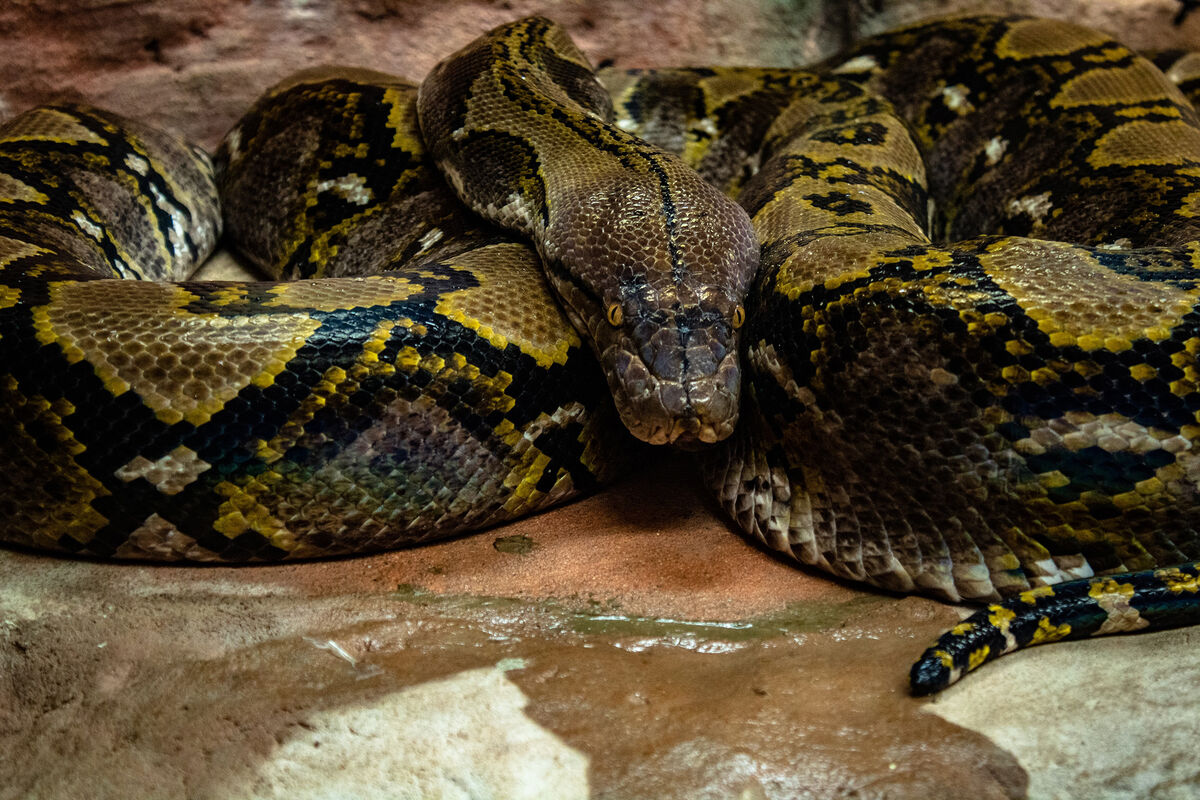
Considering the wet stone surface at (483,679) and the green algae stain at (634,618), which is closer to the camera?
the wet stone surface at (483,679)

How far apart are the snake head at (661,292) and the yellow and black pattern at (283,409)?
189 mm

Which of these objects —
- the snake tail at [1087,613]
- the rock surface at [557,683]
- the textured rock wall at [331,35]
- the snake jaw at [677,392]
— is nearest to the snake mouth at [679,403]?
the snake jaw at [677,392]

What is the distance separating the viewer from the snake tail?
2.29 metres

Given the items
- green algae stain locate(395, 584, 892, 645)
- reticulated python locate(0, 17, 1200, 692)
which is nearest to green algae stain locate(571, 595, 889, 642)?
green algae stain locate(395, 584, 892, 645)

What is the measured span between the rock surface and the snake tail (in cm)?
5

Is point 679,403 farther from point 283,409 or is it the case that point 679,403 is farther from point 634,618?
point 283,409

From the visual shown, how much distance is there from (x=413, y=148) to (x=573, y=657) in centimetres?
260

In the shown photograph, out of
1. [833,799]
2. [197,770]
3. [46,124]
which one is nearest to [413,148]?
[46,124]

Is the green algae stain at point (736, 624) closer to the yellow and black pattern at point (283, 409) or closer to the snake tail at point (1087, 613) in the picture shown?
the snake tail at point (1087, 613)

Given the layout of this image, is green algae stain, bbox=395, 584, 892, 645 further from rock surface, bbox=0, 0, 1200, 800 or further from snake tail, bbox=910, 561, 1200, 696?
snake tail, bbox=910, 561, 1200, 696

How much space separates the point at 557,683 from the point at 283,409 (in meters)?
1.10

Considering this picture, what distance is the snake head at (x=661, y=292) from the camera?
271 centimetres

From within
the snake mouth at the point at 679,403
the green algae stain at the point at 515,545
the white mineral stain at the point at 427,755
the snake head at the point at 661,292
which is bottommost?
the green algae stain at the point at 515,545

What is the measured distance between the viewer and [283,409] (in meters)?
2.58
